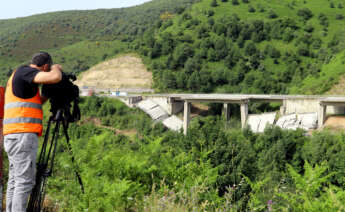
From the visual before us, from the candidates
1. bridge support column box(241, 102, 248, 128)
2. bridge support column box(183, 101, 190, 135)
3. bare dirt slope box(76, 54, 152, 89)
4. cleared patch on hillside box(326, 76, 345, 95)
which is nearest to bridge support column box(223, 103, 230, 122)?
bridge support column box(241, 102, 248, 128)

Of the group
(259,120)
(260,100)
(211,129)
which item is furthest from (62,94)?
(260,100)

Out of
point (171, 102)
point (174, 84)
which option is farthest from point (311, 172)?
point (174, 84)

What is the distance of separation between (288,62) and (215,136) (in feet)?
156

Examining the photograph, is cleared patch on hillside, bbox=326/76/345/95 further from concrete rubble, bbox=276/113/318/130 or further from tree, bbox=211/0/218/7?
tree, bbox=211/0/218/7

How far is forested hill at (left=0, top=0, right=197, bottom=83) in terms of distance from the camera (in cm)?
10000

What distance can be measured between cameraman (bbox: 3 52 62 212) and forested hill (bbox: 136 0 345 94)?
5660 centimetres

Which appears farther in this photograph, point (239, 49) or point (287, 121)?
point (239, 49)

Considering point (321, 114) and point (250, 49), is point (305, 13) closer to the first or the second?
point (250, 49)

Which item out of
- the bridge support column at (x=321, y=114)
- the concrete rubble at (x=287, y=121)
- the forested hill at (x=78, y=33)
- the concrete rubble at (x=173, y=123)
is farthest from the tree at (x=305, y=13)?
the concrete rubble at (x=173, y=123)

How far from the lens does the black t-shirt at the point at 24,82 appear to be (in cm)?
397

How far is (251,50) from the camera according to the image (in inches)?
2805

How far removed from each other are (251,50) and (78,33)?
9729 centimetres

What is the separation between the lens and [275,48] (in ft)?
238

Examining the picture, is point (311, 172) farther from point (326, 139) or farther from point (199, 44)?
point (199, 44)
